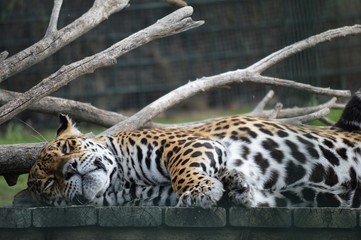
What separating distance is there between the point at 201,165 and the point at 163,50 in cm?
869

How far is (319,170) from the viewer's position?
16.2 feet

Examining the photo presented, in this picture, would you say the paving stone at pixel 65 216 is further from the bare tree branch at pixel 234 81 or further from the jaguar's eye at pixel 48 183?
the bare tree branch at pixel 234 81

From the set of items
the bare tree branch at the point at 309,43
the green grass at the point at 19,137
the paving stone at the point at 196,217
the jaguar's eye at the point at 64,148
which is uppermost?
the bare tree branch at the point at 309,43

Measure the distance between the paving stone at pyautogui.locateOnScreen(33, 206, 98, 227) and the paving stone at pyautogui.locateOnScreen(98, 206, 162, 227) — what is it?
6cm

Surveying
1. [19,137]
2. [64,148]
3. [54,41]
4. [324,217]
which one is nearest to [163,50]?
[19,137]

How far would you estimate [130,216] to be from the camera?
4273mm

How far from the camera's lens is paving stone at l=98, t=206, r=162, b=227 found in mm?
4254

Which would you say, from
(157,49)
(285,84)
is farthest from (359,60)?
(285,84)

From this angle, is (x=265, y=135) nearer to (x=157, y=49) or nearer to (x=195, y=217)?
(x=195, y=217)

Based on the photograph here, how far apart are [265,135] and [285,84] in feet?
4.50

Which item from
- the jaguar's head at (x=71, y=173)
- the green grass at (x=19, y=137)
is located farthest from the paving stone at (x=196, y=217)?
the green grass at (x=19, y=137)

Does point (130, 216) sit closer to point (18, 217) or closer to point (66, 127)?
point (18, 217)

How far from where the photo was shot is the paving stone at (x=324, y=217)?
4.16 metres

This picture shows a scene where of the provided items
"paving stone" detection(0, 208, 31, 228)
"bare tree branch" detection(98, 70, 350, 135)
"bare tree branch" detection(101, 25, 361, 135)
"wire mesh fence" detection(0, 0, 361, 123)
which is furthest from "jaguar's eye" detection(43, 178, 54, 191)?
"wire mesh fence" detection(0, 0, 361, 123)
